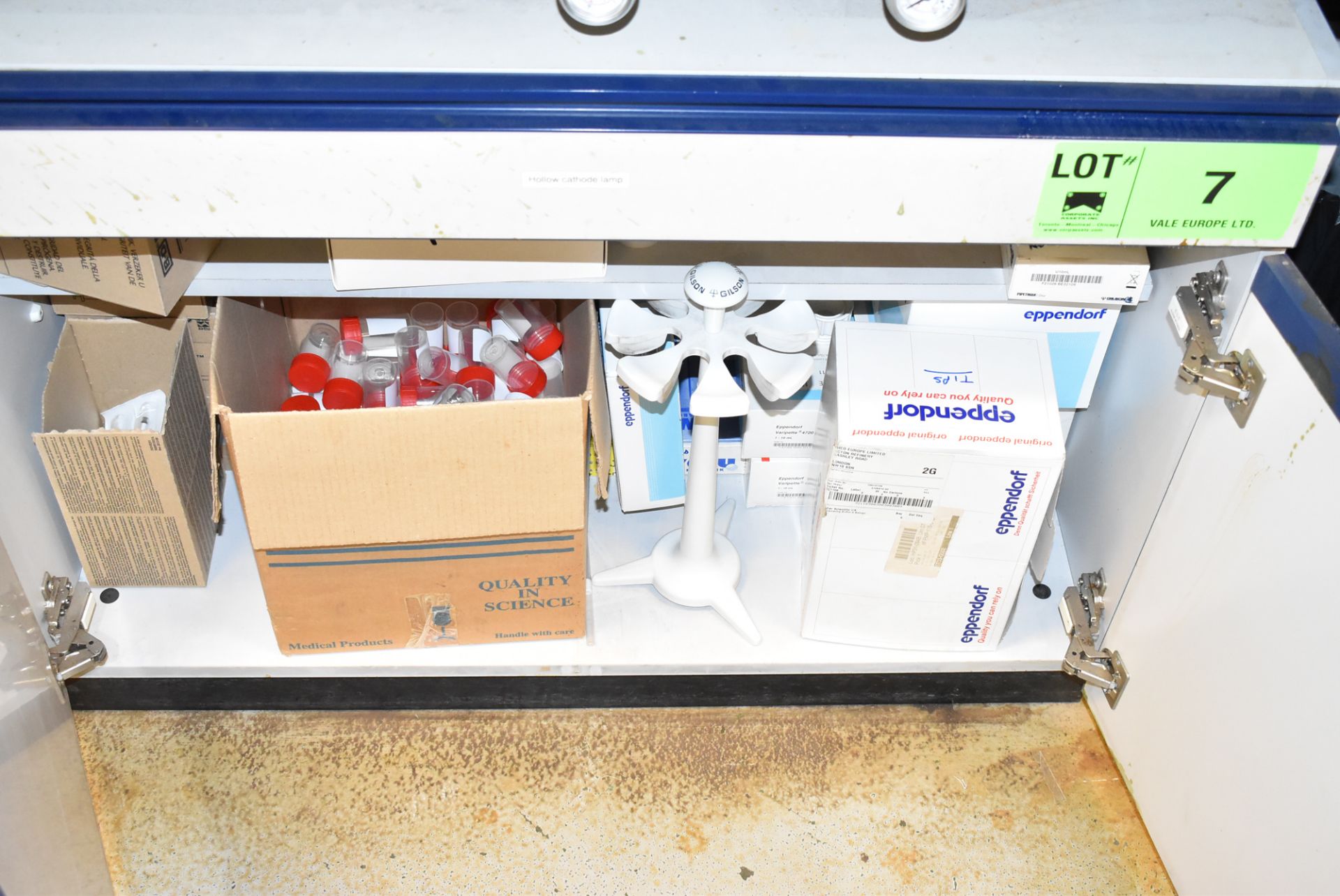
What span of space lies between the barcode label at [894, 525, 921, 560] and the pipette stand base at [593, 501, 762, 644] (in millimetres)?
252

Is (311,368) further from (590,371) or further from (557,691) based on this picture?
(557,691)

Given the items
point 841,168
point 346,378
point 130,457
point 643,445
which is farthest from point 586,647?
point 841,168

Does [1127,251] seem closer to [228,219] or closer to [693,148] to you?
[693,148]

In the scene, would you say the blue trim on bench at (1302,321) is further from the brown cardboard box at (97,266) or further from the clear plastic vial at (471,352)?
the brown cardboard box at (97,266)

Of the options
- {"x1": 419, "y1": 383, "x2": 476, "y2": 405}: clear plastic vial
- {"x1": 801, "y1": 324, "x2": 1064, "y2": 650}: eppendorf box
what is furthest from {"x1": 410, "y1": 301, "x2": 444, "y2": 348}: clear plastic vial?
{"x1": 801, "y1": 324, "x2": 1064, "y2": 650}: eppendorf box

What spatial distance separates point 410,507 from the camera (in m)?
1.34

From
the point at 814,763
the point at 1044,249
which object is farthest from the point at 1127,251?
the point at 814,763

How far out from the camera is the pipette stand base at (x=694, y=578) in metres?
1.57

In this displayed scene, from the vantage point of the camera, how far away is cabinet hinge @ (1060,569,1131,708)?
1483 millimetres

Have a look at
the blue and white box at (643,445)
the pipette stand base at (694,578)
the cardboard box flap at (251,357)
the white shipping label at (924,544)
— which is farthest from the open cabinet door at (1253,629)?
the cardboard box flap at (251,357)

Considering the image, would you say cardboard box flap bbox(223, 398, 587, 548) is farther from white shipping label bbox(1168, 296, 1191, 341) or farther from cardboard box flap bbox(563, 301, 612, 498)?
white shipping label bbox(1168, 296, 1191, 341)

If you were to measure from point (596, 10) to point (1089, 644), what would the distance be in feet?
3.47

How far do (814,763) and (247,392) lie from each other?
3.01 ft

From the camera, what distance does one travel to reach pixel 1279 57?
1.14 meters
